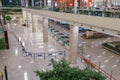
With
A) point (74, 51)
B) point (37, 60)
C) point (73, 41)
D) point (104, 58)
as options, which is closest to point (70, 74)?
point (73, 41)

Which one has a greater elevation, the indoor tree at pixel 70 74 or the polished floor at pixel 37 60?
the indoor tree at pixel 70 74

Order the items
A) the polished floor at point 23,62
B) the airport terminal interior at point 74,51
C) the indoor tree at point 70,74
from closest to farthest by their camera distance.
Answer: the indoor tree at point 70,74 → the airport terminal interior at point 74,51 → the polished floor at point 23,62

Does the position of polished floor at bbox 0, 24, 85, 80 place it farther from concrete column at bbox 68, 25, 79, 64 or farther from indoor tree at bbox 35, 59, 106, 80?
indoor tree at bbox 35, 59, 106, 80

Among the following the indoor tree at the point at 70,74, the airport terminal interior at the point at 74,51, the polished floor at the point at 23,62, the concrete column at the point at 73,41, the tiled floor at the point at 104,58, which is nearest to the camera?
the indoor tree at the point at 70,74

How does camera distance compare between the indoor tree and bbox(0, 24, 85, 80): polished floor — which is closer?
the indoor tree

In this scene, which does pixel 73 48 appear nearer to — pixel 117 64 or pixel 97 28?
pixel 117 64

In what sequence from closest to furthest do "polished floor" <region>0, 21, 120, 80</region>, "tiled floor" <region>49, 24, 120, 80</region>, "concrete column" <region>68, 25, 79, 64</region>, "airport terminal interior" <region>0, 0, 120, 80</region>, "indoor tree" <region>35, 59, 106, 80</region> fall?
"indoor tree" <region>35, 59, 106, 80</region> → "airport terminal interior" <region>0, 0, 120, 80</region> → "polished floor" <region>0, 21, 120, 80</region> → "tiled floor" <region>49, 24, 120, 80</region> → "concrete column" <region>68, 25, 79, 64</region>

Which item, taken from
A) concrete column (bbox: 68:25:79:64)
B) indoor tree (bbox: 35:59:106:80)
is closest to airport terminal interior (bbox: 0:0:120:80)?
concrete column (bbox: 68:25:79:64)

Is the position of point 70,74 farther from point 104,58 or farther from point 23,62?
point 104,58

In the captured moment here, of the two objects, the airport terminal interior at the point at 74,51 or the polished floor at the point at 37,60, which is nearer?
the airport terminal interior at the point at 74,51

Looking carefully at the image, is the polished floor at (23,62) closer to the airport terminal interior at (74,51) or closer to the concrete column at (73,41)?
the airport terminal interior at (74,51)

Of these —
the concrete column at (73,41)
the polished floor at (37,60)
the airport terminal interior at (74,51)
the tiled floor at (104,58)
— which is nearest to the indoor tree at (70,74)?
the airport terminal interior at (74,51)

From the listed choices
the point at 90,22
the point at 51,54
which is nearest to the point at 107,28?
the point at 90,22

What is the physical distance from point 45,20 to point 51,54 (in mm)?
7268
